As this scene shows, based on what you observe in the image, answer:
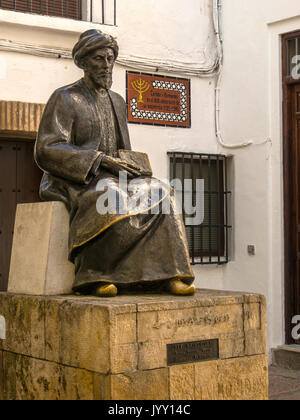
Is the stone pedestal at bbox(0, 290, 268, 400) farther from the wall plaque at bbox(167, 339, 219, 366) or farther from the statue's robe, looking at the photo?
the statue's robe

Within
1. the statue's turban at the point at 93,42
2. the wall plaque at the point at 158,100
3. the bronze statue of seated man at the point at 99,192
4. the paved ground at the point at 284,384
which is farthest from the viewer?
the wall plaque at the point at 158,100

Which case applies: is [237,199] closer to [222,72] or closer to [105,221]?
[222,72]

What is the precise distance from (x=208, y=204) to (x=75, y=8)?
241cm

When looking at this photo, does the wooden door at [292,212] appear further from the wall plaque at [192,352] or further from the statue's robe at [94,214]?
the wall plaque at [192,352]

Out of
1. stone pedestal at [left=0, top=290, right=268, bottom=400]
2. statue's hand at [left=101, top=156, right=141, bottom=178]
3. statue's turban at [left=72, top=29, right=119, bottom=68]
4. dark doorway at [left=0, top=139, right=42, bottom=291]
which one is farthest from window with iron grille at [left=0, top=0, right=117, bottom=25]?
stone pedestal at [left=0, top=290, right=268, bottom=400]

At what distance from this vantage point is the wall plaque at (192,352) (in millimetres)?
4148

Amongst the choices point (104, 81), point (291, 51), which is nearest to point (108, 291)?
point (104, 81)

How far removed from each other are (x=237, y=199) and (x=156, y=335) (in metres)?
4.18

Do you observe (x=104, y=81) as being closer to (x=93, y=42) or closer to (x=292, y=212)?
(x=93, y=42)

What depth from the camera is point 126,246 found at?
14.6 feet

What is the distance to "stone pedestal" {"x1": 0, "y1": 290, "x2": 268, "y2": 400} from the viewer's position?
13.0 ft

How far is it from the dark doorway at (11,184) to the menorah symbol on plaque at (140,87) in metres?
1.18

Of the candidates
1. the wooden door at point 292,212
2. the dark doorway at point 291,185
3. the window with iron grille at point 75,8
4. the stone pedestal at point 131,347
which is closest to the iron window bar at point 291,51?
the dark doorway at point 291,185

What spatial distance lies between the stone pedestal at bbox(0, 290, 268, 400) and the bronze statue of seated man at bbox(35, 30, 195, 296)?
6.3 inches
